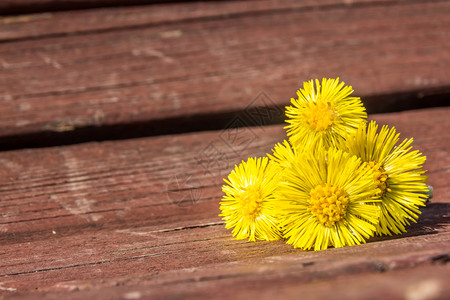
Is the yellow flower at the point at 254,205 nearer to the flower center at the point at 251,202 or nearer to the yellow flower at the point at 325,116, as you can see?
the flower center at the point at 251,202

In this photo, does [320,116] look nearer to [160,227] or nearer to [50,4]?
[160,227]

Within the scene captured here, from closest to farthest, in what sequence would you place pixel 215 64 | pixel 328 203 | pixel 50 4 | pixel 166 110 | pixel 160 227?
1. pixel 328 203
2. pixel 160 227
3. pixel 166 110
4. pixel 215 64
5. pixel 50 4

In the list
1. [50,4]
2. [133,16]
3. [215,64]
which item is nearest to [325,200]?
[215,64]

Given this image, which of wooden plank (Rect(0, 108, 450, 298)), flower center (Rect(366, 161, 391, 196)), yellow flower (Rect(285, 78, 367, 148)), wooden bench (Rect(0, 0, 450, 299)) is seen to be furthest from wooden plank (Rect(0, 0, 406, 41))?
flower center (Rect(366, 161, 391, 196))

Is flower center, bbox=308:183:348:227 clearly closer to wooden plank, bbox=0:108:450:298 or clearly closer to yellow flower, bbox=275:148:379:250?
yellow flower, bbox=275:148:379:250

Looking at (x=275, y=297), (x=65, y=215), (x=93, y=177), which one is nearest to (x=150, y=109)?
(x=93, y=177)

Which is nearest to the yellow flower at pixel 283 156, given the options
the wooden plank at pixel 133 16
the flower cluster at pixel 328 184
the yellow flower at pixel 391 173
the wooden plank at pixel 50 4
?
the flower cluster at pixel 328 184
